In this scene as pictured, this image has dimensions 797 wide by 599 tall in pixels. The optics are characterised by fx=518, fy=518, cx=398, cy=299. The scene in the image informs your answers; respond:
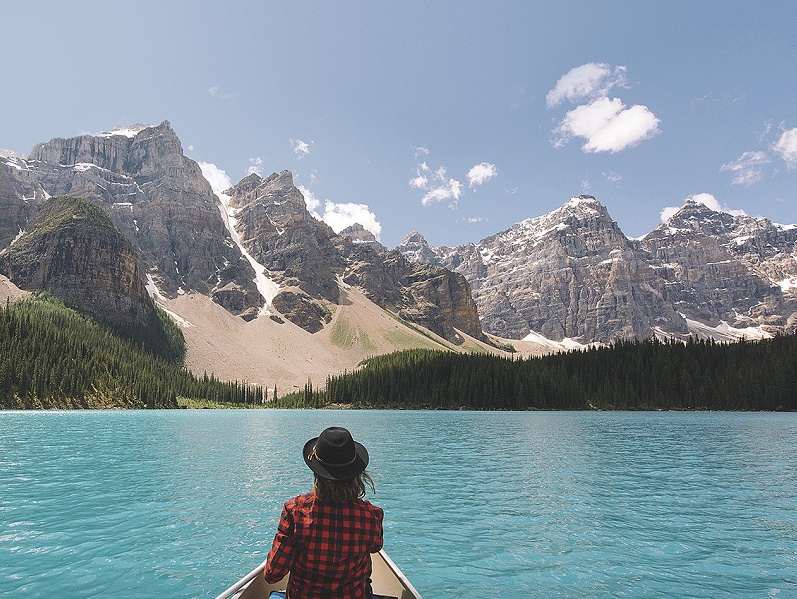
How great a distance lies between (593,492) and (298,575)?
869 inches

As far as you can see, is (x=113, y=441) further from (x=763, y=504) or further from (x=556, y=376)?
→ (x=556, y=376)

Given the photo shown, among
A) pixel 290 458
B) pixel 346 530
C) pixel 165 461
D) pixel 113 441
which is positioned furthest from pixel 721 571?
pixel 113 441

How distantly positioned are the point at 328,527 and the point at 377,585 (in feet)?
12.8

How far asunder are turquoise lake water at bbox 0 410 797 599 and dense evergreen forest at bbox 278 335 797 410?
116m

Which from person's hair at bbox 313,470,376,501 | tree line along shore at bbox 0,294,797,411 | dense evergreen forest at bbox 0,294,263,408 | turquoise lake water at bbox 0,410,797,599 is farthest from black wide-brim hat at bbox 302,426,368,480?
dense evergreen forest at bbox 0,294,263,408

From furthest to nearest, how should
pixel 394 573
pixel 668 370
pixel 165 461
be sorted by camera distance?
1. pixel 668 370
2. pixel 165 461
3. pixel 394 573

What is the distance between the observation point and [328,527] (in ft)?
22.3

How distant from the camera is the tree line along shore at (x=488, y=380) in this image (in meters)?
131

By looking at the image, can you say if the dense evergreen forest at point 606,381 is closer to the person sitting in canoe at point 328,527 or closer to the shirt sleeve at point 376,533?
the shirt sleeve at point 376,533

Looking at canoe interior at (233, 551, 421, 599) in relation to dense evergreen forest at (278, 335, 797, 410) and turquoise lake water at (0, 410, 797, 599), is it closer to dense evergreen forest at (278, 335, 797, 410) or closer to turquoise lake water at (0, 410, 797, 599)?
turquoise lake water at (0, 410, 797, 599)

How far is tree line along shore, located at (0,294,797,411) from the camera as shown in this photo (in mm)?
131000

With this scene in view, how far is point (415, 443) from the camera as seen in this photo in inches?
2008

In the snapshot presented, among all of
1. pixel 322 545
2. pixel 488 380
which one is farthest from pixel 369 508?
pixel 488 380

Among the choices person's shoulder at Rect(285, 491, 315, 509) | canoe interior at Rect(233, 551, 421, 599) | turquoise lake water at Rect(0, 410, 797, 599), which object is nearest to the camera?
person's shoulder at Rect(285, 491, 315, 509)
